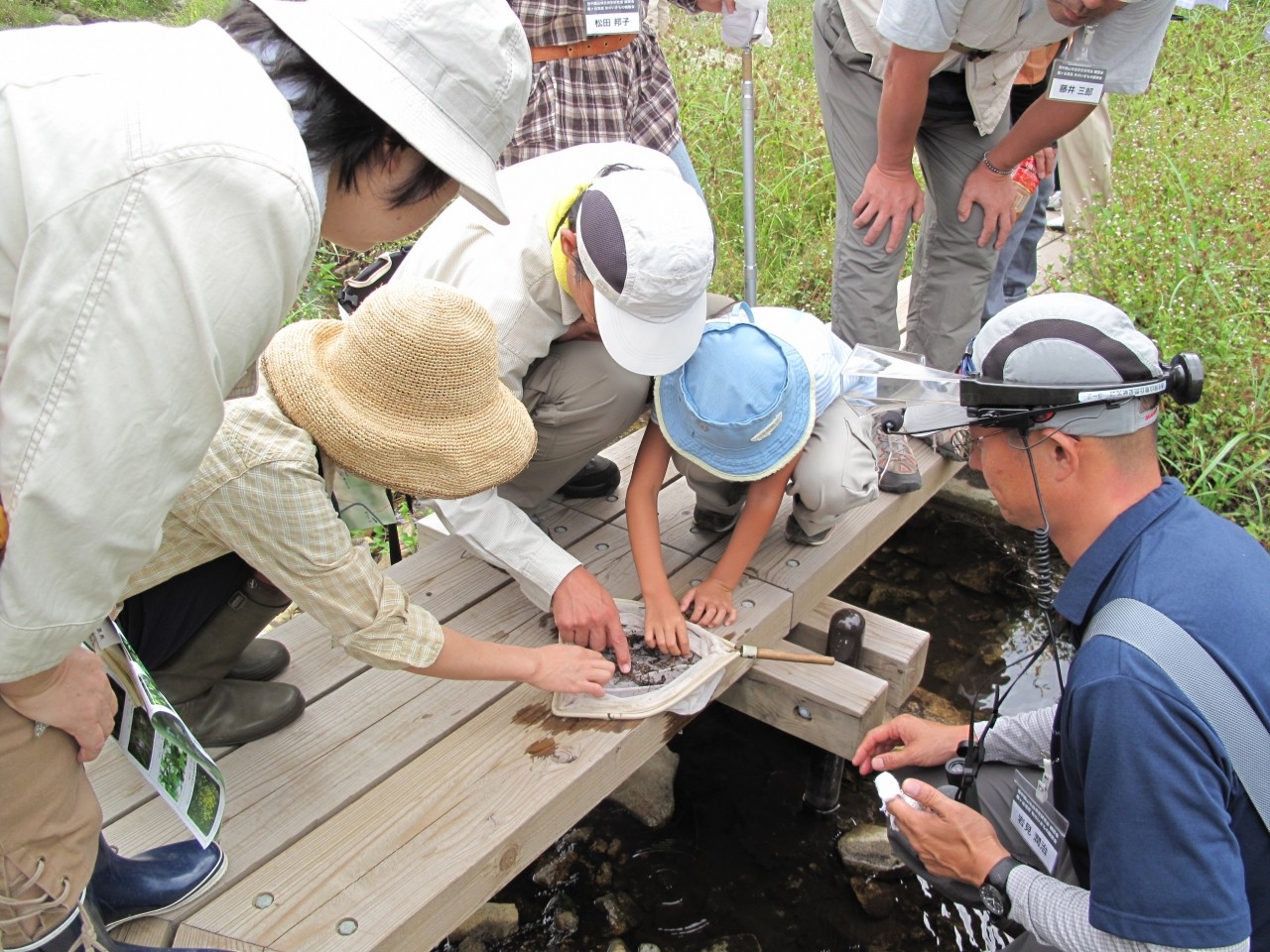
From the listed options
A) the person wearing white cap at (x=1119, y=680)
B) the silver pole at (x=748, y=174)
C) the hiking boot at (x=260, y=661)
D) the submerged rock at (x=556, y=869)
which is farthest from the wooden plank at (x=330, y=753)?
the silver pole at (x=748, y=174)

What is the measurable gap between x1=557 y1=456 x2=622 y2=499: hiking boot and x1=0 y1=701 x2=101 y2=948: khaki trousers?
5.87ft

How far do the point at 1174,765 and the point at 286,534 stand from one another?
4.57 feet

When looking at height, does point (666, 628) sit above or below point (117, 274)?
below

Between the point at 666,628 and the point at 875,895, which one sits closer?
the point at 666,628

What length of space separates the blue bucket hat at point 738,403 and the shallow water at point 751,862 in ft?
2.78

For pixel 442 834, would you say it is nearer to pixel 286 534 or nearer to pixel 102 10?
pixel 286 534

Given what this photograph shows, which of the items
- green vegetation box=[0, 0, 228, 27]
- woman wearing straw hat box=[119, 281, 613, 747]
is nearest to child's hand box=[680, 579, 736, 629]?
woman wearing straw hat box=[119, 281, 613, 747]

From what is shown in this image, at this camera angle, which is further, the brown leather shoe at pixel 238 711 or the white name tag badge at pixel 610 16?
the white name tag badge at pixel 610 16

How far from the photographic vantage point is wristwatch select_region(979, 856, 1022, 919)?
1.70m

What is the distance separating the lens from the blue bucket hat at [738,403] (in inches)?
94.4

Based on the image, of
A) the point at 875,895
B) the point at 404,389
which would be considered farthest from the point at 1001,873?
the point at 404,389

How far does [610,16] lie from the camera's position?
10.1ft

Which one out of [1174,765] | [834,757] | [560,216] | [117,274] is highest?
[117,274]

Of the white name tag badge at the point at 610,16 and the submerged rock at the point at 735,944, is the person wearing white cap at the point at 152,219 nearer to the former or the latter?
the submerged rock at the point at 735,944
